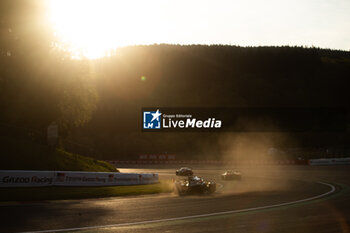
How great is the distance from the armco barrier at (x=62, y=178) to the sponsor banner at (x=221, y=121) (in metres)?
25.7

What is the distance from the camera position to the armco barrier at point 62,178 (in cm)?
2594

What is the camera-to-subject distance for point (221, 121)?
120750mm

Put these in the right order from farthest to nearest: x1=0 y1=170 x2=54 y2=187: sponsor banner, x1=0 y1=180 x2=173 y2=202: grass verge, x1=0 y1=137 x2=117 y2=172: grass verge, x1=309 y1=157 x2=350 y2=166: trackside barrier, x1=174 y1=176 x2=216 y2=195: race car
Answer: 1. x1=309 y1=157 x2=350 y2=166: trackside barrier
2. x1=0 y1=137 x2=117 y2=172: grass verge
3. x1=174 y1=176 x2=216 y2=195: race car
4. x1=0 y1=170 x2=54 y2=187: sponsor banner
5. x1=0 y1=180 x2=173 y2=202: grass verge

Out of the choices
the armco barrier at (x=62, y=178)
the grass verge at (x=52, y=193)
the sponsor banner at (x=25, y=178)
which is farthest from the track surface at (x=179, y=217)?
the armco barrier at (x=62, y=178)

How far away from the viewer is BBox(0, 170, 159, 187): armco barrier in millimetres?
25938

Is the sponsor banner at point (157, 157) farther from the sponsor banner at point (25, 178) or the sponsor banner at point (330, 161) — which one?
the sponsor banner at point (25, 178)

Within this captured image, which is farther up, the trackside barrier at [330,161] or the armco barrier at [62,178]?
the armco barrier at [62,178]

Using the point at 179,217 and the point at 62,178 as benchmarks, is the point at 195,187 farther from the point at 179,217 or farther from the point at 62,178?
the point at 179,217

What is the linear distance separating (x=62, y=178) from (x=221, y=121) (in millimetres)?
94186

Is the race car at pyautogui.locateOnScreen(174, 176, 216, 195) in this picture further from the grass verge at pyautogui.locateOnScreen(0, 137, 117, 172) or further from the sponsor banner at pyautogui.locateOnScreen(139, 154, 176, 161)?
the sponsor banner at pyautogui.locateOnScreen(139, 154, 176, 161)

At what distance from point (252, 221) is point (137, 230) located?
4.45 metres

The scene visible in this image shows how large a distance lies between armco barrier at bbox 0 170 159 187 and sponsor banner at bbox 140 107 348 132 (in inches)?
1013

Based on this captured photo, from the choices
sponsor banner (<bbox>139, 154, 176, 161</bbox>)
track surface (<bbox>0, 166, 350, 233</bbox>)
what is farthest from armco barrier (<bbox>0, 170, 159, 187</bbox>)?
sponsor banner (<bbox>139, 154, 176, 161</bbox>)

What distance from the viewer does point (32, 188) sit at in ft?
86.6
